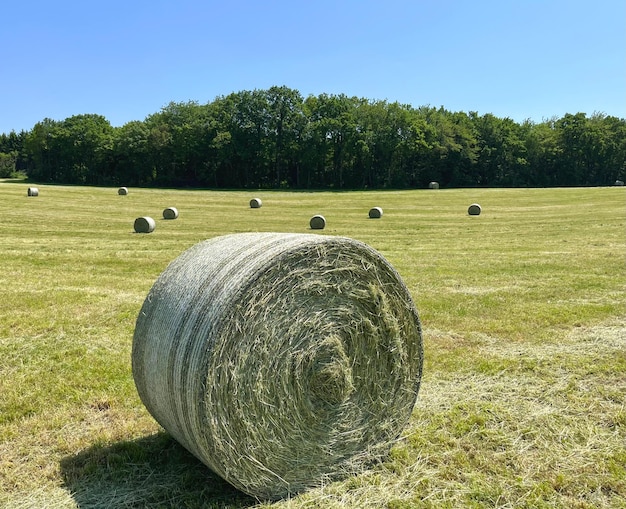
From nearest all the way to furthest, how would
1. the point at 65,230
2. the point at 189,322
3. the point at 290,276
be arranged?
the point at 189,322, the point at 290,276, the point at 65,230

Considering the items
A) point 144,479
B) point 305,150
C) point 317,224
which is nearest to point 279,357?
point 144,479

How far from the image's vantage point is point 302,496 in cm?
404

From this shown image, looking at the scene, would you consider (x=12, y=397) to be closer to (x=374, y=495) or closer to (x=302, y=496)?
(x=302, y=496)

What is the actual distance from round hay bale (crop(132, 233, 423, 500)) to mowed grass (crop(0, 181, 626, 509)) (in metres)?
0.31

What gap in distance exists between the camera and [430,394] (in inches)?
227

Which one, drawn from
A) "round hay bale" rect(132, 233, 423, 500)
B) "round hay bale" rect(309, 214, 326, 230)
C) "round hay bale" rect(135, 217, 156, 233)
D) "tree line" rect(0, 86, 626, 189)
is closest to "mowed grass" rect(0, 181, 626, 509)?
"round hay bale" rect(132, 233, 423, 500)

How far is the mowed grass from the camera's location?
13.2 ft

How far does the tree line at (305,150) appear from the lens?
69188mm

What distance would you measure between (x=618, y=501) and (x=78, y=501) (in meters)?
3.89

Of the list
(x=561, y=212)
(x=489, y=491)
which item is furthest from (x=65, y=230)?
(x=561, y=212)

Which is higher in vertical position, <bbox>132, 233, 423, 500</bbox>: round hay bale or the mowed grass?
<bbox>132, 233, 423, 500</bbox>: round hay bale

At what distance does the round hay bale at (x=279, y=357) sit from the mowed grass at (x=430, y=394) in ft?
1.01

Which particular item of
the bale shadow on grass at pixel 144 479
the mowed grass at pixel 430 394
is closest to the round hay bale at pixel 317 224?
the mowed grass at pixel 430 394

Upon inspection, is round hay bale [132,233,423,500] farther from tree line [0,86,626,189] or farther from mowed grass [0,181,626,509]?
tree line [0,86,626,189]
